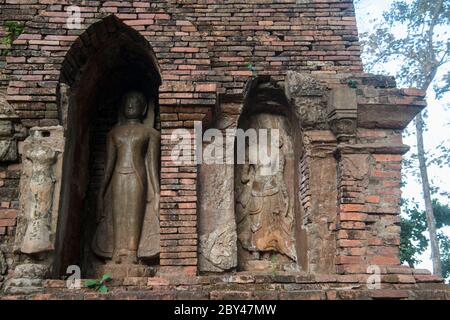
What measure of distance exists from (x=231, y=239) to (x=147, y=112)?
90.1 inches

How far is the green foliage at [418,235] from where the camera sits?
15688 millimetres

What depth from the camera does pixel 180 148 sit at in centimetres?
597

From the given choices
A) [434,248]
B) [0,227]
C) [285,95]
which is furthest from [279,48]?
[434,248]

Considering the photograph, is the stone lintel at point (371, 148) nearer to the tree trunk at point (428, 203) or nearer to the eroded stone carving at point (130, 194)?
the eroded stone carving at point (130, 194)

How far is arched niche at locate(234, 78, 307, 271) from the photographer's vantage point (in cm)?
641

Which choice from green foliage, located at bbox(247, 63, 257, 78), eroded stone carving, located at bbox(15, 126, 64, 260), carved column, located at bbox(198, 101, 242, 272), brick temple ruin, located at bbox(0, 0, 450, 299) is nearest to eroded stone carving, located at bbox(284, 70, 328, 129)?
brick temple ruin, located at bbox(0, 0, 450, 299)

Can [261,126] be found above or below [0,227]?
above

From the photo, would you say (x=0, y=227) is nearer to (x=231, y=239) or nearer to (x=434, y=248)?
(x=231, y=239)

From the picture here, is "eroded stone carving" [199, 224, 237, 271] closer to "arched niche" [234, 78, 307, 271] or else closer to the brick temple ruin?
the brick temple ruin

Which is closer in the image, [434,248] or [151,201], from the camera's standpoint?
[151,201]

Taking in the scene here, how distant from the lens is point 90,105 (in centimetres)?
697

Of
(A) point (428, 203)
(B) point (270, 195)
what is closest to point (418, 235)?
(A) point (428, 203)

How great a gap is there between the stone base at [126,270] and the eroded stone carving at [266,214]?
110 cm

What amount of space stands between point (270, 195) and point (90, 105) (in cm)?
263
